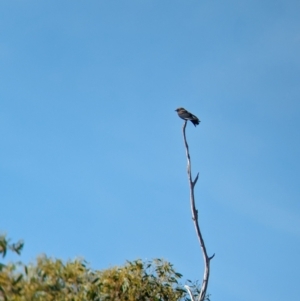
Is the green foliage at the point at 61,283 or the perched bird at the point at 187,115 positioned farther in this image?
the perched bird at the point at 187,115

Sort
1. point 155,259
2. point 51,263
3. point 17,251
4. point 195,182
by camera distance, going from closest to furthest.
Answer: point 17,251 < point 51,263 < point 155,259 < point 195,182

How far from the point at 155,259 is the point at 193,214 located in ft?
7.48

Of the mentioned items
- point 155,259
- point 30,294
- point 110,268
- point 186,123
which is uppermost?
point 186,123

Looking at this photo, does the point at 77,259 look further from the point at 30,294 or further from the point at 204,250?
the point at 204,250

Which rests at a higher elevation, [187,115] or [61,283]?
[187,115]

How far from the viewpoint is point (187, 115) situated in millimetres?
28984

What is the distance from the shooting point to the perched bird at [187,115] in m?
28.6

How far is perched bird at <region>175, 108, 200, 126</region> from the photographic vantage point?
1126 inches

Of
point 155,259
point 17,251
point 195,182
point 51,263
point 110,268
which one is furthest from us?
point 195,182

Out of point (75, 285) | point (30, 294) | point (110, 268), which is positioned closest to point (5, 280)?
point (30, 294)

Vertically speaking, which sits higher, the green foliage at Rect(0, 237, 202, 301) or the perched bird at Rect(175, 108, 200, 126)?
the perched bird at Rect(175, 108, 200, 126)

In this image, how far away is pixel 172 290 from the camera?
25.9 m

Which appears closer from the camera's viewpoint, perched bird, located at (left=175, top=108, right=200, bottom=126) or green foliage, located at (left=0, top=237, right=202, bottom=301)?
green foliage, located at (left=0, top=237, right=202, bottom=301)

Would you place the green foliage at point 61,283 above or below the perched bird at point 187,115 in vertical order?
below
